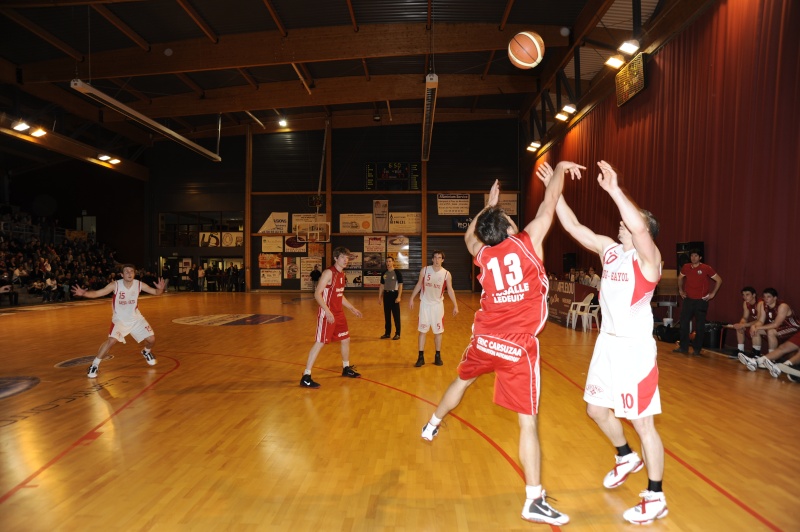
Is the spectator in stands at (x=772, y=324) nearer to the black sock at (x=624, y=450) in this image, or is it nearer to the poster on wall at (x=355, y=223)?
the black sock at (x=624, y=450)

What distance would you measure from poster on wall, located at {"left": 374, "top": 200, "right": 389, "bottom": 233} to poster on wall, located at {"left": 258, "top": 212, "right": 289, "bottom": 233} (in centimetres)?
447

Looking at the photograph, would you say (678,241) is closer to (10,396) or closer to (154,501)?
(154,501)

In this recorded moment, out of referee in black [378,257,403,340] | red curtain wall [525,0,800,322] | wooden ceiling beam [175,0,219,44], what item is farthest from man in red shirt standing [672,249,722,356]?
wooden ceiling beam [175,0,219,44]

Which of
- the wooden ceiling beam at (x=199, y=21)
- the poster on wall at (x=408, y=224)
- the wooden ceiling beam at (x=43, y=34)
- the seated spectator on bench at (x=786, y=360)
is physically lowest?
the seated spectator on bench at (x=786, y=360)

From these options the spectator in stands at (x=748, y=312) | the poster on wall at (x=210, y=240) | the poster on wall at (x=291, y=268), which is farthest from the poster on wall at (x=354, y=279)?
the spectator in stands at (x=748, y=312)

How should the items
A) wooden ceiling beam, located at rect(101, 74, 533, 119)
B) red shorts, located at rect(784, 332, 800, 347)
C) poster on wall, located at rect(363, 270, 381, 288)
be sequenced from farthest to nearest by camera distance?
1. poster on wall, located at rect(363, 270, 381, 288)
2. wooden ceiling beam, located at rect(101, 74, 533, 119)
3. red shorts, located at rect(784, 332, 800, 347)

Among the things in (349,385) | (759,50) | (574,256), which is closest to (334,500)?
(349,385)

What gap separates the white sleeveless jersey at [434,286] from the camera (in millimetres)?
7348

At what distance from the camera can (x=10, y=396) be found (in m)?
5.58

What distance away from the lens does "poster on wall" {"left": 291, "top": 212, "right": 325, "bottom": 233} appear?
2434cm

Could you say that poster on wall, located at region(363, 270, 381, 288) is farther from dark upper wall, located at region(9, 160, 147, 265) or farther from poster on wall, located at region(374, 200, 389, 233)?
dark upper wall, located at region(9, 160, 147, 265)

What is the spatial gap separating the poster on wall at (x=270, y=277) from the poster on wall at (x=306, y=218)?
236 centimetres

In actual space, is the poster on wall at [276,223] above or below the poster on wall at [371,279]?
above

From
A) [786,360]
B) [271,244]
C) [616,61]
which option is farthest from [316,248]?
[786,360]
